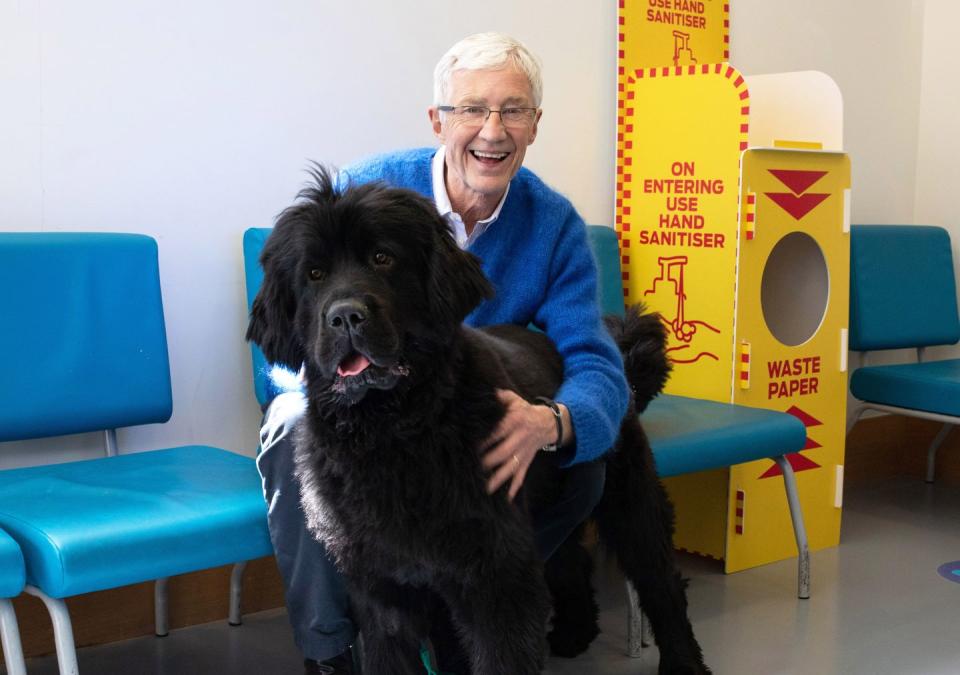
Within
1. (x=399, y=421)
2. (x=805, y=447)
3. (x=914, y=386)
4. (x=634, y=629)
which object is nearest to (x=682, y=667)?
(x=634, y=629)

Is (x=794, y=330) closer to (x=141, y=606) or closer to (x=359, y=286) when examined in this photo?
(x=141, y=606)

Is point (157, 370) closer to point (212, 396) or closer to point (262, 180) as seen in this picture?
point (212, 396)

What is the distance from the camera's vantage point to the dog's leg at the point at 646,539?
230 cm

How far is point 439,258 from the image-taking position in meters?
1.67

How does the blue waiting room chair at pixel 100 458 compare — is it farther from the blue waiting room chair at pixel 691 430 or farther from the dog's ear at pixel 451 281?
the dog's ear at pixel 451 281

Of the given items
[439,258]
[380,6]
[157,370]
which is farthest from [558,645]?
[380,6]

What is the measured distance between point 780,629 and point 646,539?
870 millimetres

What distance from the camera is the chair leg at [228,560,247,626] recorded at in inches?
112

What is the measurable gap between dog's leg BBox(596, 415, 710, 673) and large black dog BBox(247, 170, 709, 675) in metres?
0.43

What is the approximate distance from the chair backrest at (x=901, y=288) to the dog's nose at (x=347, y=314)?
3.14m

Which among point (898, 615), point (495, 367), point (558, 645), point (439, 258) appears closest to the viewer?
point (439, 258)

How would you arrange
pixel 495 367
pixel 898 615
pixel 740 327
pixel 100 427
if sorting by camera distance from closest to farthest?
pixel 495 367 → pixel 100 427 → pixel 898 615 → pixel 740 327

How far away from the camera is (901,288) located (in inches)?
170

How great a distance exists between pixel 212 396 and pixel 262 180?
0.62m
